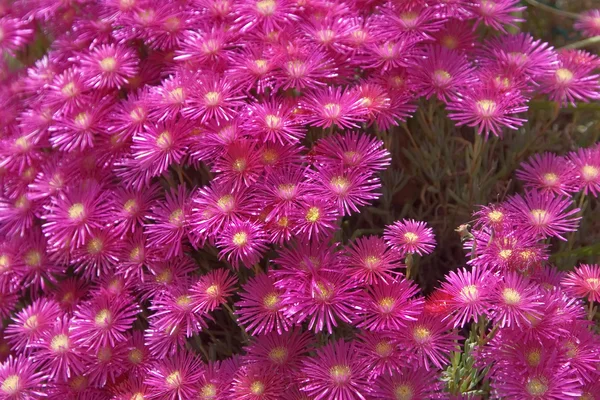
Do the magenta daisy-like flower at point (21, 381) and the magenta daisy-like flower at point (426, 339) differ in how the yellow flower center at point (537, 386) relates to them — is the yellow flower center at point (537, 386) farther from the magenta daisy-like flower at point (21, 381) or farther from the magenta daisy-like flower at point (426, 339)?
the magenta daisy-like flower at point (21, 381)

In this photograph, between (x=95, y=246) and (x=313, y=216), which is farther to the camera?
(x=95, y=246)

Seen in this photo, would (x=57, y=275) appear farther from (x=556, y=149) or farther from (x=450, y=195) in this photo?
(x=556, y=149)

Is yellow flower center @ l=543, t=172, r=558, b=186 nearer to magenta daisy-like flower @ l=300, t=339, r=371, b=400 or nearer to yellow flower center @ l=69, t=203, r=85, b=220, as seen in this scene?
magenta daisy-like flower @ l=300, t=339, r=371, b=400

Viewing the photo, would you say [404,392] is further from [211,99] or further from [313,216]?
[211,99]

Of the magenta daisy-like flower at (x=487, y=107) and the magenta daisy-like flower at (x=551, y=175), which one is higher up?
the magenta daisy-like flower at (x=487, y=107)

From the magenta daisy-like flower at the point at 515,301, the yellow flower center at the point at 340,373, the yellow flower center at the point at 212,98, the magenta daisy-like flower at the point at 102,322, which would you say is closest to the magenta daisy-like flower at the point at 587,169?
the magenta daisy-like flower at the point at 515,301

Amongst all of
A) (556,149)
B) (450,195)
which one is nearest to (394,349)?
(450,195)

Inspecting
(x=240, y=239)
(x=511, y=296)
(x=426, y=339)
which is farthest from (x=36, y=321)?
(x=511, y=296)

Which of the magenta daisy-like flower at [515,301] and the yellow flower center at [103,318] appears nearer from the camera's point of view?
the magenta daisy-like flower at [515,301]
